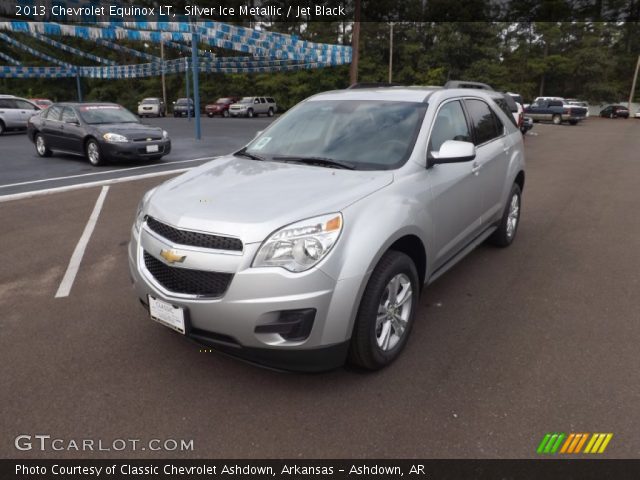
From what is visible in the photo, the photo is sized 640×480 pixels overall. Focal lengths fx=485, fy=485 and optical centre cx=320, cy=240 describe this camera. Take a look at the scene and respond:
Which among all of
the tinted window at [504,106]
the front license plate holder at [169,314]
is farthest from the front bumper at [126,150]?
the front license plate holder at [169,314]

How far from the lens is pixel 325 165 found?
3406 mm

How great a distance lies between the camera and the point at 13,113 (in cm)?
1992

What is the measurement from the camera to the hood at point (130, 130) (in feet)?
35.8

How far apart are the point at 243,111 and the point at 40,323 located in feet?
114

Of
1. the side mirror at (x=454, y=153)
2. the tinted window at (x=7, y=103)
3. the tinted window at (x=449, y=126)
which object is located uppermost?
the tinted window at (x=449, y=126)

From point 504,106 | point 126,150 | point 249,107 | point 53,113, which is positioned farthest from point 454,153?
point 249,107

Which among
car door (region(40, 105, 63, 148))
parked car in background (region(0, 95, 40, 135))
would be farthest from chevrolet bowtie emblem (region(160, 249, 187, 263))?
parked car in background (region(0, 95, 40, 135))

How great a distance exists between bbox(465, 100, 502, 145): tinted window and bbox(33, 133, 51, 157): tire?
37.6ft

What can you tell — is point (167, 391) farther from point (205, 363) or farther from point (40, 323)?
point (40, 323)

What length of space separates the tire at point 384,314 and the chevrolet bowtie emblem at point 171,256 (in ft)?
3.38

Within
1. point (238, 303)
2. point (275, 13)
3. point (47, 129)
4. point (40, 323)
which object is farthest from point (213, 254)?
point (275, 13)

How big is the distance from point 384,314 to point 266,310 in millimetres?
839

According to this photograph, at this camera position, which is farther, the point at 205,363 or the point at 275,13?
the point at 275,13

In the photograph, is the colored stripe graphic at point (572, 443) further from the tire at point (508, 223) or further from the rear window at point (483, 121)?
the tire at point (508, 223)
